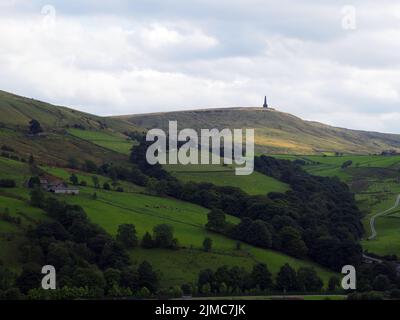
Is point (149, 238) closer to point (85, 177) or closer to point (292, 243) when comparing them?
point (292, 243)

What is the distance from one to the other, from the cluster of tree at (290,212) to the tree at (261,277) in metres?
18.0

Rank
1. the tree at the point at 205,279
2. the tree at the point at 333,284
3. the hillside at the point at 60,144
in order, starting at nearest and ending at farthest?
the tree at the point at 205,279
the tree at the point at 333,284
the hillside at the point at 60,144

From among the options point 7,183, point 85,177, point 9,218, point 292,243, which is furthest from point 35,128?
point 292,243

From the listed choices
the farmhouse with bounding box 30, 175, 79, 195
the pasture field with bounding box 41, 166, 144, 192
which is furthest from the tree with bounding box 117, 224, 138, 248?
the pasture field with bounding box 41, 166, 144, 192

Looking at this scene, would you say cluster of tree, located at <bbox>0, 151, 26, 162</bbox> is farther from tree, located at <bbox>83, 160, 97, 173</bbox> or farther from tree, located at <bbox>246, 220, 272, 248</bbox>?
tree, located at <bbox>246, 220, 272, 248</bbox>

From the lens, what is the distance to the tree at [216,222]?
10456 cm

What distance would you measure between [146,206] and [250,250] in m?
22.2

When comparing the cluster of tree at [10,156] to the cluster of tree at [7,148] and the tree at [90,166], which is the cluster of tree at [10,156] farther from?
the tree at [90,166]

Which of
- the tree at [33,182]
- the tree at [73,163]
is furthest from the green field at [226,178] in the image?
the tree at [33,182]

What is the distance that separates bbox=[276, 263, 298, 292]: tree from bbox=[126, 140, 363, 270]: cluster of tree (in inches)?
620

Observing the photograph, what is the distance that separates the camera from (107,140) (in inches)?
7407

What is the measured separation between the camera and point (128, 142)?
19175cm

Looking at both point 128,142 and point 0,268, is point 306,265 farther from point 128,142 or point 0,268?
point 128,142
